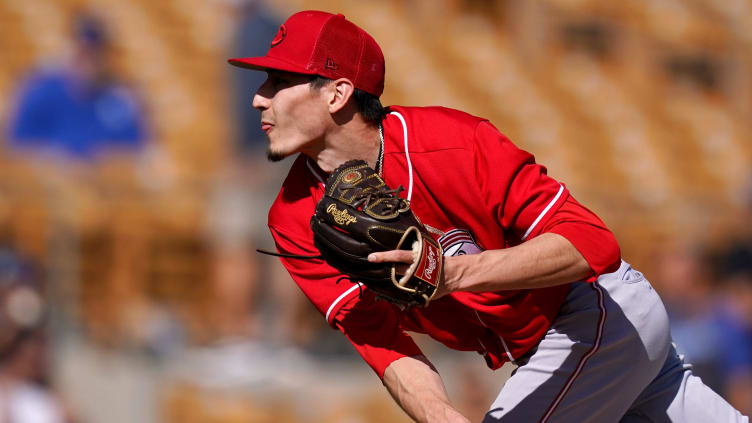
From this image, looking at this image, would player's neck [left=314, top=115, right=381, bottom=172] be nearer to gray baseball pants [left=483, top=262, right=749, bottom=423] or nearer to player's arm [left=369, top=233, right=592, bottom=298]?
player's arm [left=369, top=233, right=592, bottom=298]

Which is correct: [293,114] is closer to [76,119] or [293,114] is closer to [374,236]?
[374,236]

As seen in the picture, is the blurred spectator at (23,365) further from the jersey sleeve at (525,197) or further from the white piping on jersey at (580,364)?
the jersey sleeve at (525,197)

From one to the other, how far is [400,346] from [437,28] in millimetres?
8340

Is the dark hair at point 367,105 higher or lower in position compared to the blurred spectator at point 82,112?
higher

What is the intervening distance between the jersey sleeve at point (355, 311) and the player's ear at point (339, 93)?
38 cm

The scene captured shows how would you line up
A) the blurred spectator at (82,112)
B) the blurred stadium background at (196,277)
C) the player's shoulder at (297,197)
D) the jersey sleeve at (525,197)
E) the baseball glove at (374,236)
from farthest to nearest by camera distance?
1. the blurred spectator at (82,112)
2. the blurred stadium background at (196,277)
3. the player's shoulder at (297,197)
4. the jersey sleeve at (525,197)
5. the baseball glove at (374,236)

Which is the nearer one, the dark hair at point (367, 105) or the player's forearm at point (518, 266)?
the player's forearm at point (518, 266)

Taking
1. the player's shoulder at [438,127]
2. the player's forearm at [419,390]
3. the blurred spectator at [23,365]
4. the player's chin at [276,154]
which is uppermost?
the player's shoulder at [438,127]

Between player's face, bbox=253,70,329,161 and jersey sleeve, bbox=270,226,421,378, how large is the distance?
283mm

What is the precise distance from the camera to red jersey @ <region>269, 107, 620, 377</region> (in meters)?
2.83

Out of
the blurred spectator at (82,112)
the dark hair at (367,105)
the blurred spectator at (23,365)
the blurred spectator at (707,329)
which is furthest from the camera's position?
the blurred spectator at (82,112)

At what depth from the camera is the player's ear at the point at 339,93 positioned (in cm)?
296

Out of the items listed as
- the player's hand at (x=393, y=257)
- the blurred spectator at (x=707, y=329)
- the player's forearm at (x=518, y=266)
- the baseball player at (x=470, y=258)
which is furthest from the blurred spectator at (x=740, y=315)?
the player's hand at (x=393, y=257)

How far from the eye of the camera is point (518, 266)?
8.73ft
